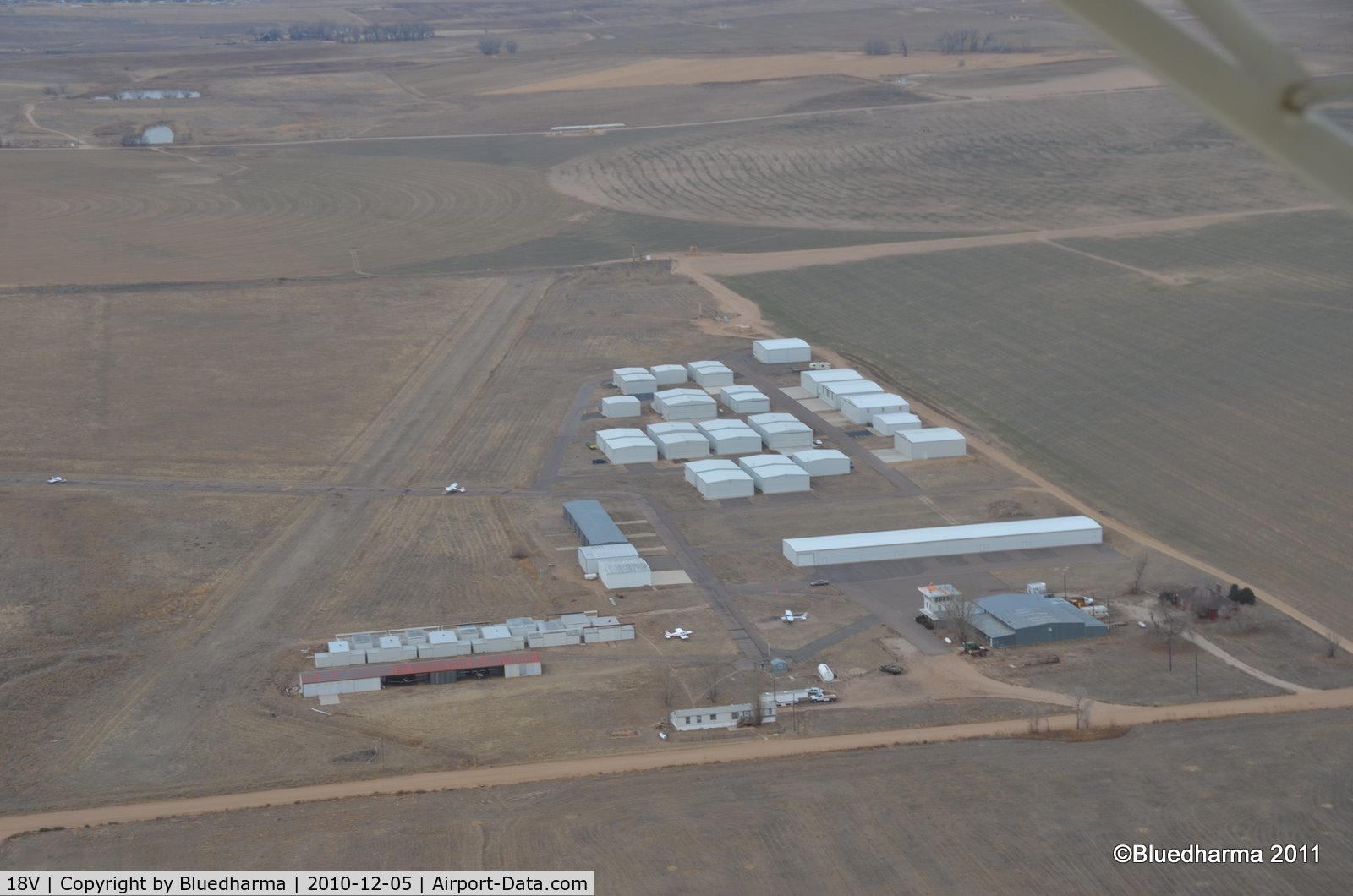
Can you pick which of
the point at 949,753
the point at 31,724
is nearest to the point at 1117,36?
the point at 949,753

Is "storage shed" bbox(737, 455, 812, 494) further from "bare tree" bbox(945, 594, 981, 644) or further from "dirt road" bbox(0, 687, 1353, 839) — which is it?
"dirt road" bbox(0, 687, 1353, 839)

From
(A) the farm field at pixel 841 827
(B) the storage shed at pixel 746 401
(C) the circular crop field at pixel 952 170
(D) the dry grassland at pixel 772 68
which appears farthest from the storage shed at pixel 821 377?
(D) the dry grassland at pixel 772 68

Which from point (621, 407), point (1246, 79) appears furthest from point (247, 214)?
point (1246, 79)

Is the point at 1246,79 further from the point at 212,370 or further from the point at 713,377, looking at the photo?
the point at 212,370

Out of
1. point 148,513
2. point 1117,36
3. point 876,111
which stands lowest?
point 148,513

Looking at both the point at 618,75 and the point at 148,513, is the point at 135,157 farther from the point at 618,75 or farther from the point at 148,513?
the point at 148,513

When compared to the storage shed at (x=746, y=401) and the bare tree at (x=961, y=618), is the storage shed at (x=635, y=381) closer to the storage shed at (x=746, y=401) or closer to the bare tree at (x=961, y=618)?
the storage shed at (x=746, y=401)
